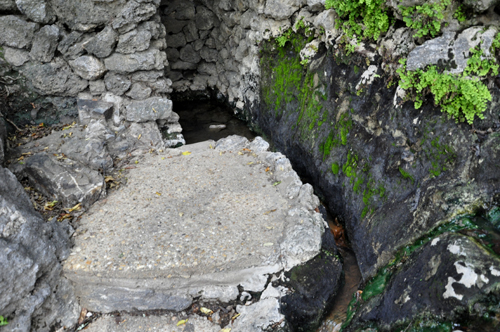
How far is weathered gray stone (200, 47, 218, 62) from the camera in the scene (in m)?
9.45

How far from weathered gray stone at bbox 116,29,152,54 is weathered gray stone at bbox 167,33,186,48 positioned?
3468 mm

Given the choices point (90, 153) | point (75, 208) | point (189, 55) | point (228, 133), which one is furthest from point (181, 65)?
point (75, 208)

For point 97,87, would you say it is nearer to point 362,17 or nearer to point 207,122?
point 207,122

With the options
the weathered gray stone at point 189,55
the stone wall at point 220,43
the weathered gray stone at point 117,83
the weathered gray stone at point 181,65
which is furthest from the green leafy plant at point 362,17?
the weathered gray stone at point 181,65

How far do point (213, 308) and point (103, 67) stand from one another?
4295mm

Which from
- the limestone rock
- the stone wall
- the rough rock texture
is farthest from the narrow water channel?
the limestone rock

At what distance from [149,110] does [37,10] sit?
2.15 m

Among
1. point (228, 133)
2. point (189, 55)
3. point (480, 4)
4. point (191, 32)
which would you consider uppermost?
point (480, 4)

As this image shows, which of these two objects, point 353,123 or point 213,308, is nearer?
point 213,308

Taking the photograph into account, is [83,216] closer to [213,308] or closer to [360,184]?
[213,308]

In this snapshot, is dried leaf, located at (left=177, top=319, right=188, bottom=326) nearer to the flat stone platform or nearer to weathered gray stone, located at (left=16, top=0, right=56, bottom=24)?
the flat stone platform

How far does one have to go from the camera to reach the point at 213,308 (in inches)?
146

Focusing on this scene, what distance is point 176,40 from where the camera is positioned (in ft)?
30.4

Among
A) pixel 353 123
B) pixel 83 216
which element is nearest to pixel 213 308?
pixel 83 216
